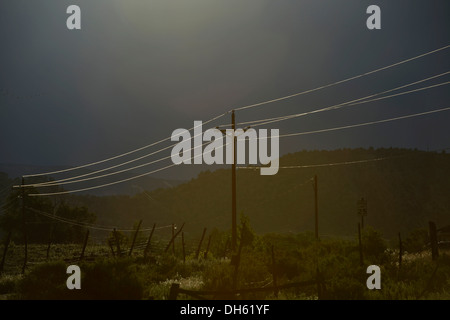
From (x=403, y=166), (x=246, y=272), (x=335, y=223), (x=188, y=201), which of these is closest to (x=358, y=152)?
(x=403, y=166)

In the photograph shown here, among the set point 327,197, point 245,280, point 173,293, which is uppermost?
point 327,197

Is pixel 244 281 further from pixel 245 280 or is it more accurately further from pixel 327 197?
pixel 327 197

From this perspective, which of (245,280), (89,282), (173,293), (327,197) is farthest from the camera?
(327,197)

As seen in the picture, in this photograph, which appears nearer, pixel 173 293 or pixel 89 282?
pixel 173 293

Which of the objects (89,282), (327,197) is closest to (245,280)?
(89,282)

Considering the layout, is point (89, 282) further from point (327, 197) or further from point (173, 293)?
point (327, 197)

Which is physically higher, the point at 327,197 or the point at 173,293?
the point at 327,197

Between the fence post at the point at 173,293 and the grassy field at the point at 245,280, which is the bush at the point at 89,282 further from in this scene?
the fence post at the point at 173,293

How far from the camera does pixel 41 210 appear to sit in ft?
272

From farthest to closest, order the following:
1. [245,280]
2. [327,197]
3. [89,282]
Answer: [327,197] → [245,280] → [89,282]

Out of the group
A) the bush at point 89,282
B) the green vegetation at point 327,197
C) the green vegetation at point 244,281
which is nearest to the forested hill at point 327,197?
the green vegetation at point 327,197

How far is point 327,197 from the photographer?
154125 mm

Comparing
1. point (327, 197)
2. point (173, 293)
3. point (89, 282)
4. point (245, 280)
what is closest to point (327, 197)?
point (327, 197)
